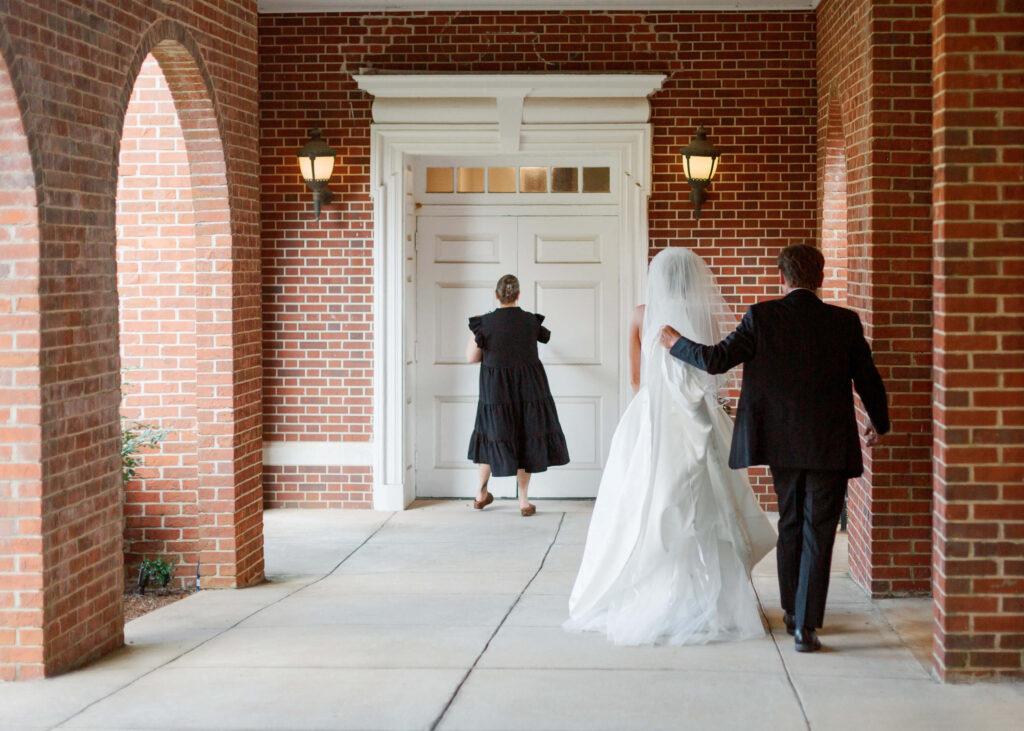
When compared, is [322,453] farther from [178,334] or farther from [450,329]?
[178,334]

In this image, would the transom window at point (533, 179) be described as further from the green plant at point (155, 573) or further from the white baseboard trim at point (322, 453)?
the green plant at point (155, 573)

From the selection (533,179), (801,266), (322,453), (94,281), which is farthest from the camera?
(533,179)

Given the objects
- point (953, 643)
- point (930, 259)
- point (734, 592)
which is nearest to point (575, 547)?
point (734, 592)

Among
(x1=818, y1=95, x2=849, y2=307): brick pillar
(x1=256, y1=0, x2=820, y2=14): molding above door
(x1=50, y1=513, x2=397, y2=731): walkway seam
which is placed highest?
(x1=256, y1=0, x2=820, y2=14): molding above door

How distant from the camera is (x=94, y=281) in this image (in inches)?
210

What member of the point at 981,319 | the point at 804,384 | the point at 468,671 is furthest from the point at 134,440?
the point at 981,319

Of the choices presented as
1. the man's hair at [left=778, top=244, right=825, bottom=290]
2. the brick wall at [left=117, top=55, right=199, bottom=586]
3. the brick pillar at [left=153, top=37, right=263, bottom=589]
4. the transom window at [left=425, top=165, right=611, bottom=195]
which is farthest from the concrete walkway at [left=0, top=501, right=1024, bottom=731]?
the transom window at [left=425, top=165, right=611, bottom=195]

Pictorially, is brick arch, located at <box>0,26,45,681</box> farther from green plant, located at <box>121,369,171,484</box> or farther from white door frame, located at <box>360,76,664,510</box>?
white door frame, located at <box>360,76,664,510</box>

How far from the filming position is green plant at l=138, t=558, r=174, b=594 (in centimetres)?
691

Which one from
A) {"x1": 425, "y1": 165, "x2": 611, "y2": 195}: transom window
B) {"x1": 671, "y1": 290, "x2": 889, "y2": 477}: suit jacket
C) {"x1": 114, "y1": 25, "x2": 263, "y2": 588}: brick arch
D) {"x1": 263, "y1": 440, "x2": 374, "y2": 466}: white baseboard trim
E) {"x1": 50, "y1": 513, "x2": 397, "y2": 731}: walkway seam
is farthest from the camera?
{"x1": 425, "y1": 165, "x2": 611, "y2": 195}: transom window

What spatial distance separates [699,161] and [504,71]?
1.61 m

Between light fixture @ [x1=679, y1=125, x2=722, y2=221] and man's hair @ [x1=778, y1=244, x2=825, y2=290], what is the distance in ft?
11.9

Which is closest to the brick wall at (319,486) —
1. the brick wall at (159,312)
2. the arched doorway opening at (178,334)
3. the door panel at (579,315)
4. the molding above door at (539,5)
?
the door panel at (579,315)

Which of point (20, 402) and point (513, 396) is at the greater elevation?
point (20, 402)
